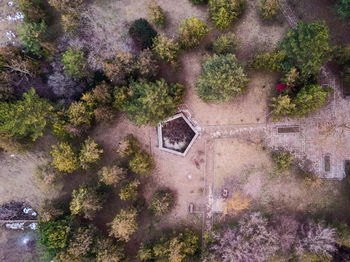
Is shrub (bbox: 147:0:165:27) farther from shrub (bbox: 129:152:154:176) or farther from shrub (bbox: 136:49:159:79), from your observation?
shrub (bbox: 129:152:154:176)

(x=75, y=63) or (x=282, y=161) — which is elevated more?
(x=75, y=63)

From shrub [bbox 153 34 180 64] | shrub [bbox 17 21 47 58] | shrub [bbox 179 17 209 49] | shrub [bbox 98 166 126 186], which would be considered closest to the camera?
shrub [bbox 179 17 209 49]

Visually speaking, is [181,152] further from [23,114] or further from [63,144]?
[23,114]

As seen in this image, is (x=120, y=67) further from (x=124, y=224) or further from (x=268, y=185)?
(x=268, y=185)

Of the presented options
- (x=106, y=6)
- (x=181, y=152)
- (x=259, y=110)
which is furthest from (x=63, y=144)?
(x=259, y=110)

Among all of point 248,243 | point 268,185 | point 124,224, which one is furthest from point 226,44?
point 124,224

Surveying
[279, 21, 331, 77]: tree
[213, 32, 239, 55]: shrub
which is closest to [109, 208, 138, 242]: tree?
[213, 32, 239, 55]: shrub
